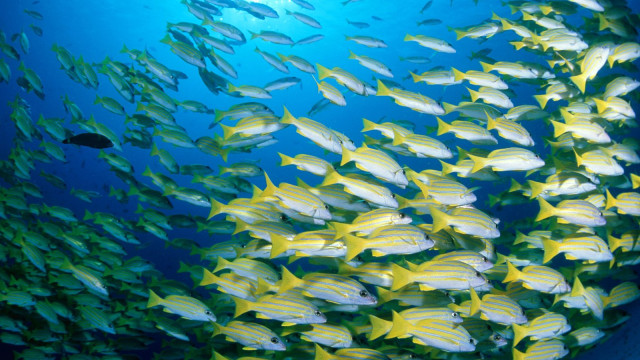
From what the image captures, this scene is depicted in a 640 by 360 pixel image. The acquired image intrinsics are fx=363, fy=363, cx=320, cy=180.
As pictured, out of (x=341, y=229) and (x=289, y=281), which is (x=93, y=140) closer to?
(x=289, y=281)

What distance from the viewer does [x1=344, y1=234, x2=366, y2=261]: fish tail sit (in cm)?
321

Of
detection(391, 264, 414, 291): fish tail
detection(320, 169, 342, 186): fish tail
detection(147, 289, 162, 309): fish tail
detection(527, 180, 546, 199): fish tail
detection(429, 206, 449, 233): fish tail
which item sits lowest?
detection(147, 289, 162, 309): fish tail

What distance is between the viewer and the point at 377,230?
3.26 metres

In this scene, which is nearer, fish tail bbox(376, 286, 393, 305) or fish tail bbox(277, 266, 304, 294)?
fish tail bbox(277, 266, 304, 294)

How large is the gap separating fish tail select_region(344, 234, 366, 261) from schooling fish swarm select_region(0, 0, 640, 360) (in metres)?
0.01

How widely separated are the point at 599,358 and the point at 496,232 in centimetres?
344

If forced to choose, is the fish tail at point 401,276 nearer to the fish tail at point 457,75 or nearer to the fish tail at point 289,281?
the fish tail at point 289,281

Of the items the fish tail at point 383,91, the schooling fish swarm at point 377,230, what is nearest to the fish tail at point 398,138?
the schooling fish swarm at point 377,230

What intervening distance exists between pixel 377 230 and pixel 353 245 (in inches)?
10.1

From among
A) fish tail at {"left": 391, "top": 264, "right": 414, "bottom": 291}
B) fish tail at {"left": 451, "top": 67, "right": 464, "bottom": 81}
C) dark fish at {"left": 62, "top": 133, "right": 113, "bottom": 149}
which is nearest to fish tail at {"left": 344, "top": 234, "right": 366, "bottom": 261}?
fish tail at {"left": 391, "top": 264, "right": 414, "bottom": 291}

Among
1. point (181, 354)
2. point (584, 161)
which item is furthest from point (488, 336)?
point (181, 354)

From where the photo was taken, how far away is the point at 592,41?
5.76 meters

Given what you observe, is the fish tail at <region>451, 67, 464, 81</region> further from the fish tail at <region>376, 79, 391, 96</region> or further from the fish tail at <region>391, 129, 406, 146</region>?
the fish tail at <region>391, 129, 406, 146</region>

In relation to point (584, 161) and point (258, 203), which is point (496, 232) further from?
point (258, 203)
